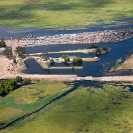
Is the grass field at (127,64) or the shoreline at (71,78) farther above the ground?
the grass field at (127,64)

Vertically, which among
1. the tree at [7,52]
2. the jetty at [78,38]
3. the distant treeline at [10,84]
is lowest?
the distant treeline at [10,84]

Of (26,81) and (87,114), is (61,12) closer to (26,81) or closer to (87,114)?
(26,81)

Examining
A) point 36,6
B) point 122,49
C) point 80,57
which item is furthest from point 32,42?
point 36,6

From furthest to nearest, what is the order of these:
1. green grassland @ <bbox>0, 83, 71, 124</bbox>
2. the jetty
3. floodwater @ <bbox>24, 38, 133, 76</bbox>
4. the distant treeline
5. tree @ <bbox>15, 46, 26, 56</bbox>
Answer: the jetty < tree @ <bbox>15, 46, 26, 56</bbox> < floodwater @ <bbox>24, 38, 133, 76</bbox> < the distant treeline < green grassland @ <bbox>0, 83, 71, 124</bbox>

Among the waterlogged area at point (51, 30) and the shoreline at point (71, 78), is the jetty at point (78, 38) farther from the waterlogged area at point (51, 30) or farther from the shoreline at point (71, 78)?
the shoreline at point (71, 78)

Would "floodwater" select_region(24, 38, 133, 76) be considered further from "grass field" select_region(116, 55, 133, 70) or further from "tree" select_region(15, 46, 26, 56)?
"tree" select_region(15, 46, 26, 56)

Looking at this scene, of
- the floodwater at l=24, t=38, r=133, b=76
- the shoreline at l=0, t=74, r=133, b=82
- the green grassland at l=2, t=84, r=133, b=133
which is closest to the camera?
the green grassland at l=2, t=84, r=133, b=133

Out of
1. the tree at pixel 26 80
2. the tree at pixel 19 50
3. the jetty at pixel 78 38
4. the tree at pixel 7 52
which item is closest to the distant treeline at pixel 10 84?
the tree at pixel 26 80

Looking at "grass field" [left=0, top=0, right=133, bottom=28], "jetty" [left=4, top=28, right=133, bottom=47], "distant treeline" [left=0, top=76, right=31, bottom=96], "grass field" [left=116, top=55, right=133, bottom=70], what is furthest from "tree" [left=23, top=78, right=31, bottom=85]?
"grass field" [left=0, top=0, right=133, bottom=28]
